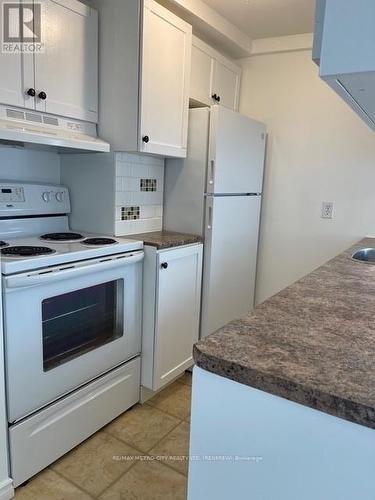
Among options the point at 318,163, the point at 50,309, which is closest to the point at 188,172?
the point at 318,163

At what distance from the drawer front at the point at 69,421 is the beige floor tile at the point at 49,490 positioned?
37 mm

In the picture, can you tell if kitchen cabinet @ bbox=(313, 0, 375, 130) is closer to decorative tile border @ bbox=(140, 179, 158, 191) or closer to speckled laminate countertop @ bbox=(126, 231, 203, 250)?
speckled laminate countertop @ bbox=(126, 231, 203, 250)

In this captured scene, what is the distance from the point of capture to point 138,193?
2367 mm

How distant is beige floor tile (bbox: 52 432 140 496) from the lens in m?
1.64

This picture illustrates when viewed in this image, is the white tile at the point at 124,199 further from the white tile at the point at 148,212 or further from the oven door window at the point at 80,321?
the oven door window at the point at 80,321

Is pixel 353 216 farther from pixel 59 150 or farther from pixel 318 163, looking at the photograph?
pixel 59 150

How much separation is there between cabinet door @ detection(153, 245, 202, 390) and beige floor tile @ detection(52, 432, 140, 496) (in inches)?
16.6

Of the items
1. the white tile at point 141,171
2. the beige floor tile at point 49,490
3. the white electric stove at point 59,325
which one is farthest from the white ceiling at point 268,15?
the beige floor tile at point 49,490

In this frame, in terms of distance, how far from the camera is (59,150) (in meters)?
2.21

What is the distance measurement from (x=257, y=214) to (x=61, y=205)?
4.72 ft

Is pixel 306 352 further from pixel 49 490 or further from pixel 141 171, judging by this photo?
pixel 141 171

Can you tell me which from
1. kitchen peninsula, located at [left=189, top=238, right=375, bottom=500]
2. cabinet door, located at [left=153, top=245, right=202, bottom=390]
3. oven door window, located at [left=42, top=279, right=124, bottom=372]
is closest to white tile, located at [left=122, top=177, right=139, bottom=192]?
cabinet door, located at [left=153, top=245, right=202, bottom=390]

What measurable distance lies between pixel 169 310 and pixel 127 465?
80cm

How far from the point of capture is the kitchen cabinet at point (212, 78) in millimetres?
2500
